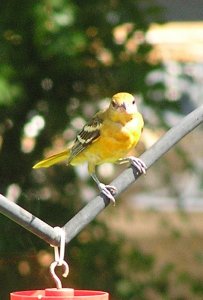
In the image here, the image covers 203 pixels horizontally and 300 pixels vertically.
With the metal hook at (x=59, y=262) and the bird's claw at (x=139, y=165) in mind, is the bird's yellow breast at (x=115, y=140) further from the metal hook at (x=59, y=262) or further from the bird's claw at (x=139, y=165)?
the metal hook at (x=59, y=262)

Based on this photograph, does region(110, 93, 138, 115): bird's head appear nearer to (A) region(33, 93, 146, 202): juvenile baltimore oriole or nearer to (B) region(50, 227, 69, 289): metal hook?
(A) region(33, 93, 146, 202): juvenile baltimore oriole

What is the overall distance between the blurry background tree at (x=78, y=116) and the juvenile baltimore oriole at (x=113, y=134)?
3.55 ft

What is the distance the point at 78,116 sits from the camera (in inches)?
201

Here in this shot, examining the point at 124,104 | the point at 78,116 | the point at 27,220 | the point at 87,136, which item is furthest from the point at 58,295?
the point at 78,116

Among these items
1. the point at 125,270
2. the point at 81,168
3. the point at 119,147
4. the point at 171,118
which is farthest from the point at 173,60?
the point at 119,147

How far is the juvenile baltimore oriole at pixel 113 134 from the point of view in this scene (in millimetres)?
3241

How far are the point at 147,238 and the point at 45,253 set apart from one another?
2748 mm

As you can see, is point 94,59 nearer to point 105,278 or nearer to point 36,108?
point 36,108

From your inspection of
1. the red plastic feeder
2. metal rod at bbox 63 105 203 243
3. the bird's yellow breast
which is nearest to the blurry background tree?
the bird's yellow breast

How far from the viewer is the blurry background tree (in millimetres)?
4781

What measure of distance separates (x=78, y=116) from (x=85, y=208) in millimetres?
2936

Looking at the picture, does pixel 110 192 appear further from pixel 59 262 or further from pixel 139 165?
pixel 59 262

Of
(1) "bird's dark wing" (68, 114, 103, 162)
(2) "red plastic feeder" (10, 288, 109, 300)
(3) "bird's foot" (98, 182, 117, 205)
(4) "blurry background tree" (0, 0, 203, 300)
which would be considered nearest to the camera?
(2) "red plastic feeder" (10, 288, 109, 300)

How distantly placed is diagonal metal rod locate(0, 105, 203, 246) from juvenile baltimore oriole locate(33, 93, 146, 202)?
85 cm
